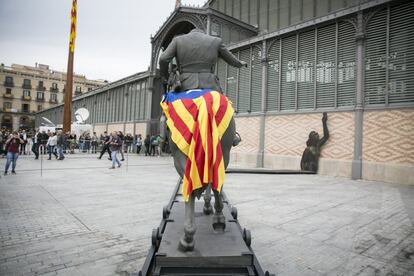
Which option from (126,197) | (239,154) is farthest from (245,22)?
(126,197)

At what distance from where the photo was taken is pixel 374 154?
1015 centimetres

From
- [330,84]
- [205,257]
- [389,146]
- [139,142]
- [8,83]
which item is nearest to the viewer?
[205,257]

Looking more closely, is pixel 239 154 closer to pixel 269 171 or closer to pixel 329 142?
pixel 269 171

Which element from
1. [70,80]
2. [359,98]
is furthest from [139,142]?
[359,98]

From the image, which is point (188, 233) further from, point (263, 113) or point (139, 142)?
point (139, 142)

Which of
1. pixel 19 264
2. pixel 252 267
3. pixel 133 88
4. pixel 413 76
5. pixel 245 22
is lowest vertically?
pixel 19 264

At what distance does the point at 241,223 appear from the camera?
14.2ft

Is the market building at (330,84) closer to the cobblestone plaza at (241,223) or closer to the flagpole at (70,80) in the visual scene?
the cobblestone plaza at (241,223)

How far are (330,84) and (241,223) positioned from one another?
9.85m

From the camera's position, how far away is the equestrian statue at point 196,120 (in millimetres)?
2602

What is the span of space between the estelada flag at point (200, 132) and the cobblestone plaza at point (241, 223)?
1193 mm

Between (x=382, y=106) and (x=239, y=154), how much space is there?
7.53 meters

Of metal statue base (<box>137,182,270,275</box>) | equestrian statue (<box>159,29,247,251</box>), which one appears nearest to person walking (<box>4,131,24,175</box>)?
equestrian statue (<box>159,29,247,251</box>)

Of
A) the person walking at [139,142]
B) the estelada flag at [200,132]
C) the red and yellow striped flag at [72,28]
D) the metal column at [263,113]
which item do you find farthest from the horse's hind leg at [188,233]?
the red and yellow striped flag at [72,28]
